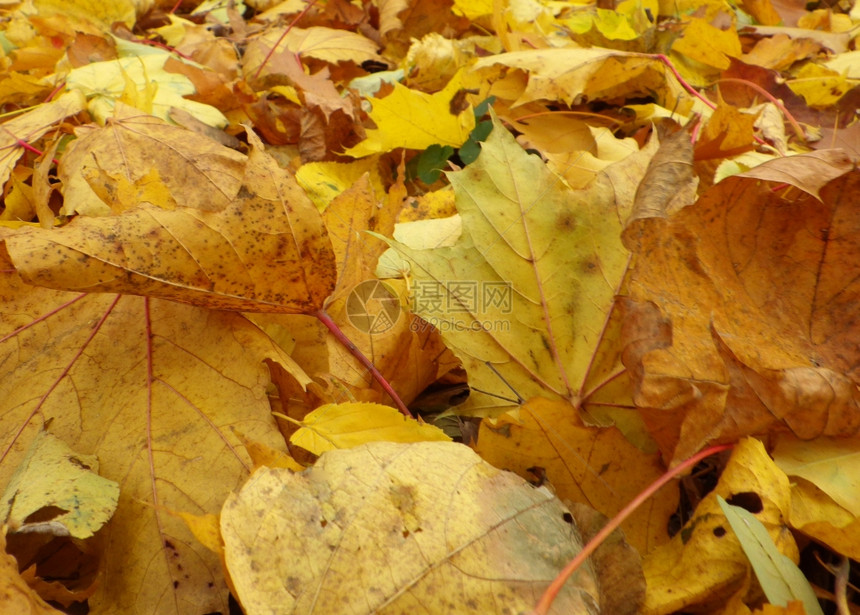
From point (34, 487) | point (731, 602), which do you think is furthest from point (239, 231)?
point (731, 602)

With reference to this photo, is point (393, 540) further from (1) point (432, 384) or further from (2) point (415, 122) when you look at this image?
(2) point (415, 122)

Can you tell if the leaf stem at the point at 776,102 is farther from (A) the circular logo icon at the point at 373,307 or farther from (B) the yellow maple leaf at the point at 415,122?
(A) the circular logo icon at the point at 373,307

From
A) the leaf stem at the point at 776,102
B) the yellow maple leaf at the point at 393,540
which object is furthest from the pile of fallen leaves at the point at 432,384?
the leaf stem at the point at 776,102

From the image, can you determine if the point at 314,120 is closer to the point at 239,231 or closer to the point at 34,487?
the point at 239,231

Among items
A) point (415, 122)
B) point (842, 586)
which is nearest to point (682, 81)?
point (415, 122)

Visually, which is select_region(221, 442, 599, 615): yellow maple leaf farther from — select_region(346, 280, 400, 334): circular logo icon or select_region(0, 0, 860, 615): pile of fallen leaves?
select_region(346, 280, 400, 334): circular logo icon

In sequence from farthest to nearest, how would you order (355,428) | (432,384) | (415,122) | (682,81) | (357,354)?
(682,81) < (415,122) < (432,384) < (357,354) < (355,428)

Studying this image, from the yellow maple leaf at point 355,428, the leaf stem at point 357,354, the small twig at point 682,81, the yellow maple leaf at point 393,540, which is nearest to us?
the yellow maple leaf at point 393,540
